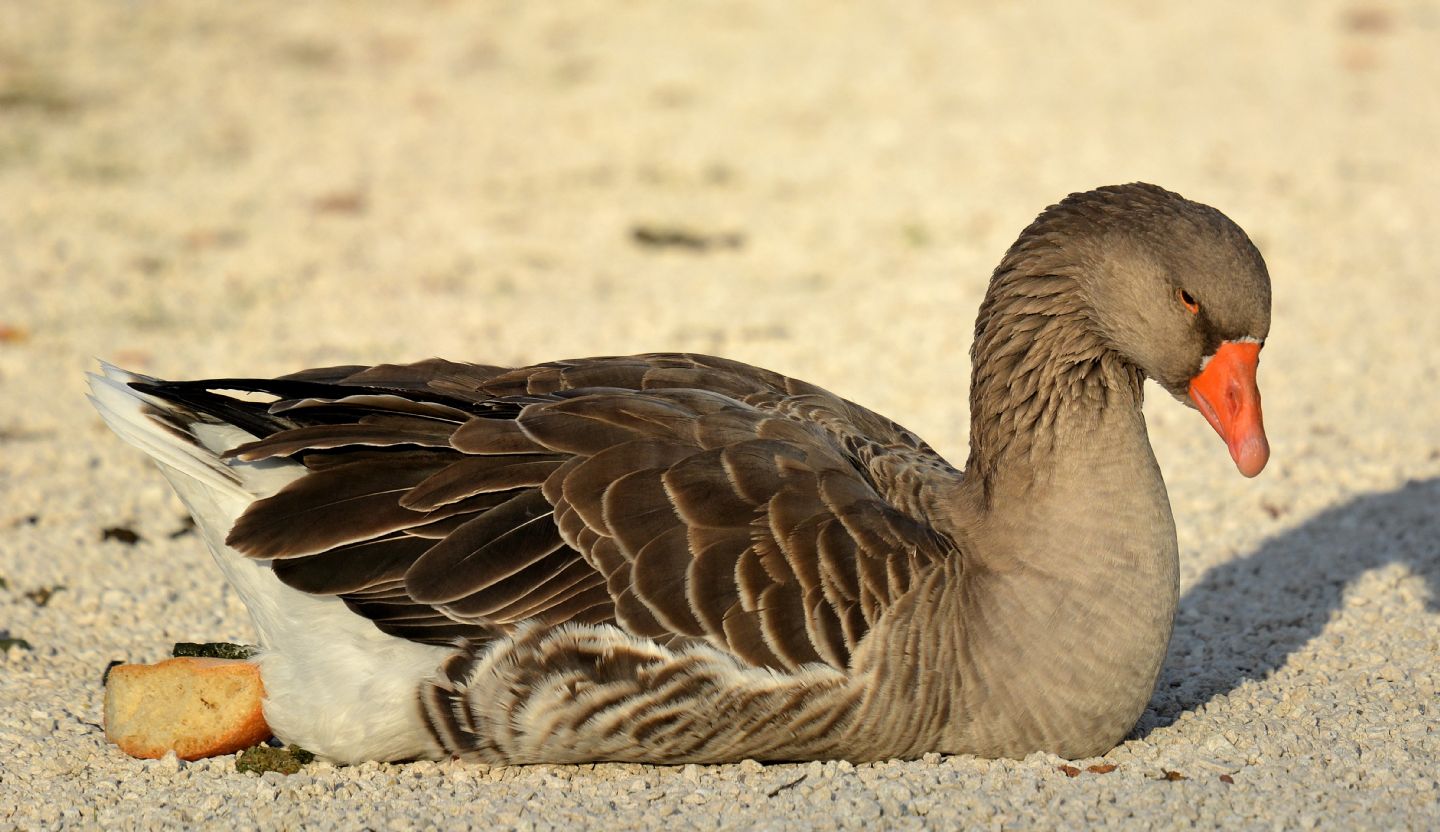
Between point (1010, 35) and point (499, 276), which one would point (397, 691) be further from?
point (1010, 35)

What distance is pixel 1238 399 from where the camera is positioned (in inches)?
198

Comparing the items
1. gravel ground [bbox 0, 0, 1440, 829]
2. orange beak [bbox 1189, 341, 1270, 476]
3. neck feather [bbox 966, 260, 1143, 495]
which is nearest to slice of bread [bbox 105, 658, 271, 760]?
gravel ground [bbox 0, 0, 1440, 829]

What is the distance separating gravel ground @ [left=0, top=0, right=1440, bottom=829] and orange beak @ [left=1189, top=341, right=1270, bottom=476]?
972mm

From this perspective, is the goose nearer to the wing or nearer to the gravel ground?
the wing

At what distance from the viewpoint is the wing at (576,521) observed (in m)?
4.84

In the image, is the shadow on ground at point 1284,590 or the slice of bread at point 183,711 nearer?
the slice of bread at point 183,711

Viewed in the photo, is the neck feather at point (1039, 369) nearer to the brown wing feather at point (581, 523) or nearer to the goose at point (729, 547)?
the goose at point (729, 547)

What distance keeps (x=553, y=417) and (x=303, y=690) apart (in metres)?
1.18

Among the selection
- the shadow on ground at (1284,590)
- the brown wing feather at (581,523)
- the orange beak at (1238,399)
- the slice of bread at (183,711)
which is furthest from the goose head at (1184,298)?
the slice of bread at (183,711)

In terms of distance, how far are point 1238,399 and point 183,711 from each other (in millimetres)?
3534

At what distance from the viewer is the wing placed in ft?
15.9

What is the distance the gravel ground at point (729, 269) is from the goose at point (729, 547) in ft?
0.79

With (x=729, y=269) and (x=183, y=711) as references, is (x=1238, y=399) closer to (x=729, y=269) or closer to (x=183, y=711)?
(x=183, y=711)

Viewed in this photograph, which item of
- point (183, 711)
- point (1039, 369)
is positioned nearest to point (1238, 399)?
point (1039, 369)
